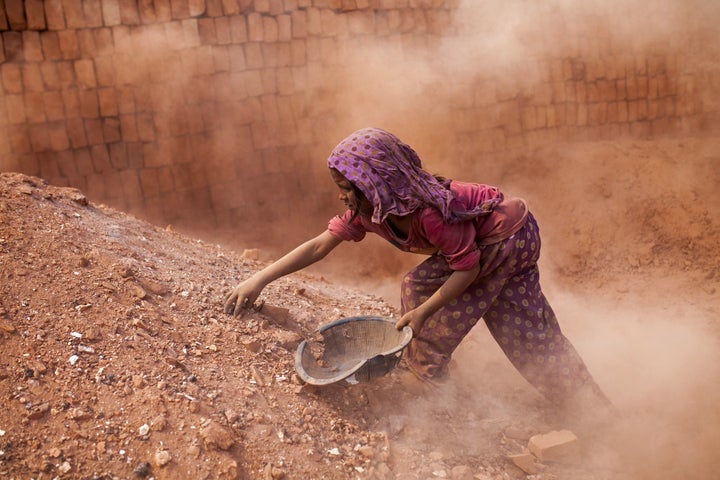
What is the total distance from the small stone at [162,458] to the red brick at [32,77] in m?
4.00

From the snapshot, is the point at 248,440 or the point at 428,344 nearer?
the point at 248,440

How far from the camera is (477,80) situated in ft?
21.7

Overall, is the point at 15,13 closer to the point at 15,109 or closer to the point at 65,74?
the point at 65,74

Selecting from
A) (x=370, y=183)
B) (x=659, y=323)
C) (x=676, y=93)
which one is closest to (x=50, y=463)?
(x=370, y=183)

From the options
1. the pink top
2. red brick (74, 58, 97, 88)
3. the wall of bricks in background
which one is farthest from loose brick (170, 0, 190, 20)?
the pink top

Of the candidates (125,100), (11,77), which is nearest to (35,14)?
(11,77)

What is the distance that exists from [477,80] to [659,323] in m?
2.99

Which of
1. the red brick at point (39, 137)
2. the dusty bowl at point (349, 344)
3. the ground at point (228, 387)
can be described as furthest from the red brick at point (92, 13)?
the dusty bowl at point (349, 344)

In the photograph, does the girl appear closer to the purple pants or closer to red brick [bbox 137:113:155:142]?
the purple pants

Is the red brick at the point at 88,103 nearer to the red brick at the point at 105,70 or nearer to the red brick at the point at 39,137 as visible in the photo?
the red brick at the point at 105,70

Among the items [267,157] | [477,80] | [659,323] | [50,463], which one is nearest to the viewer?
[50,463]

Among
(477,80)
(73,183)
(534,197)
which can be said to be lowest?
(534,197)

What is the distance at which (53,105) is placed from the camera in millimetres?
5289

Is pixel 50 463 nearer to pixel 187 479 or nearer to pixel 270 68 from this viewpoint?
pixel 187 479
